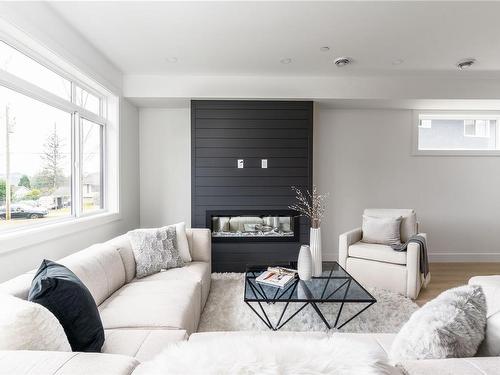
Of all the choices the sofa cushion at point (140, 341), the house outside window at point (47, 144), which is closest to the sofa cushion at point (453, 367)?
the sofa cushion at point (140, 341)

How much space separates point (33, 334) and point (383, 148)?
169 inches

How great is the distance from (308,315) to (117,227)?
8.18 ft

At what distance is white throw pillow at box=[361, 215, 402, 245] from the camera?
10.2 feet

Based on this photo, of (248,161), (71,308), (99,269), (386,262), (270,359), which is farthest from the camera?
(248,161)

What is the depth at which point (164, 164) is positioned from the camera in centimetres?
401

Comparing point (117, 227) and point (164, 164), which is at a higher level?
point (164, 164)

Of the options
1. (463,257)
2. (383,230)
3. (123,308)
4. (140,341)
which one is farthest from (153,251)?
(463,257)

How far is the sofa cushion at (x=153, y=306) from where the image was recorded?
60.2 inches

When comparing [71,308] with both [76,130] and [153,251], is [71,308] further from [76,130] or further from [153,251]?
[76,130]

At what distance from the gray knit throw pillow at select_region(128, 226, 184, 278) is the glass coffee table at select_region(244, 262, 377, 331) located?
0.73 metres

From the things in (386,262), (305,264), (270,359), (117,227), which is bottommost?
(386,262)

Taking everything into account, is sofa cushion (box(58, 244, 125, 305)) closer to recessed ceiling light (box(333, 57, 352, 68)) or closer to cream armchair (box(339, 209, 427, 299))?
cream armchair (box(339, 209, 427, 299))

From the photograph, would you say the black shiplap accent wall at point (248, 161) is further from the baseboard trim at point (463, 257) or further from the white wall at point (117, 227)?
the baseboard trim at point (463, 257)

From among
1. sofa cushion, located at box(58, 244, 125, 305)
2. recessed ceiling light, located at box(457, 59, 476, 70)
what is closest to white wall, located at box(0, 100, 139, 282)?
sofa cushion, located at box(58, 244, 125, 305)
